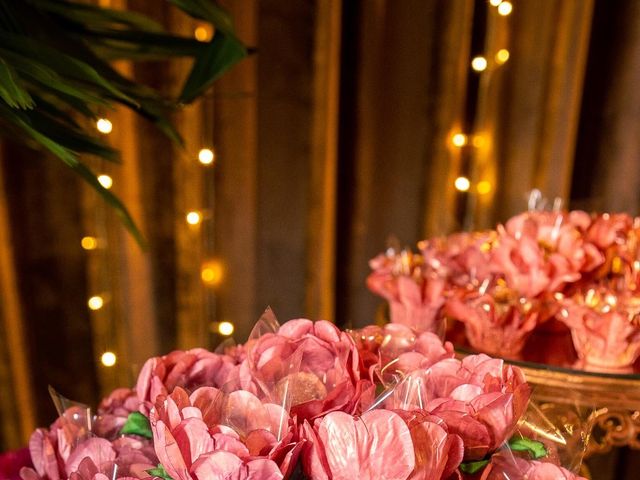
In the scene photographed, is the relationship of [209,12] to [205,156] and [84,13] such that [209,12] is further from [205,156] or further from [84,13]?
[205,156]

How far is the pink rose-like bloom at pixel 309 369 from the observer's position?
0.50m

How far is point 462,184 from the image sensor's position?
200 cm

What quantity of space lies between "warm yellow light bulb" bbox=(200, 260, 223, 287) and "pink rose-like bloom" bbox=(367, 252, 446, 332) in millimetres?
987

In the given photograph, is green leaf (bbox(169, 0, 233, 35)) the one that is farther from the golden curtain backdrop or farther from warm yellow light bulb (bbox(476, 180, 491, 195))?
warm yellow light bulb (bbox(476, 180, 491, 195))

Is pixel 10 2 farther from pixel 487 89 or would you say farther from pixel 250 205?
pixel 487 89

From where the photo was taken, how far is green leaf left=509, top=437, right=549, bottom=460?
508mm

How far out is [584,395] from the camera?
2.76ft

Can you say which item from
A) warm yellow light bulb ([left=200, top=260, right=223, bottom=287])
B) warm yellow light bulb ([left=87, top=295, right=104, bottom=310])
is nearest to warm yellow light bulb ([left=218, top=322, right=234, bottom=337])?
warm yellow light bulb ([left=200, top=260, right=223, bottom=287])

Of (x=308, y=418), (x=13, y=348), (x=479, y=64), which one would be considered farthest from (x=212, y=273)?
(x=308, y=418)

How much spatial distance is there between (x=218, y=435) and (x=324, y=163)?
1537 mm

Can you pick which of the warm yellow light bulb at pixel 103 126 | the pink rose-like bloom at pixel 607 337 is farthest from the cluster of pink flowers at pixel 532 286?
the warm yellow light bulb at pixel 103 126

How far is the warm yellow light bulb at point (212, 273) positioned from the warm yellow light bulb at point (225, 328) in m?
0.13

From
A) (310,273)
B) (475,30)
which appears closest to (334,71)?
(475,30)

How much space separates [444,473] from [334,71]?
5.05ft
